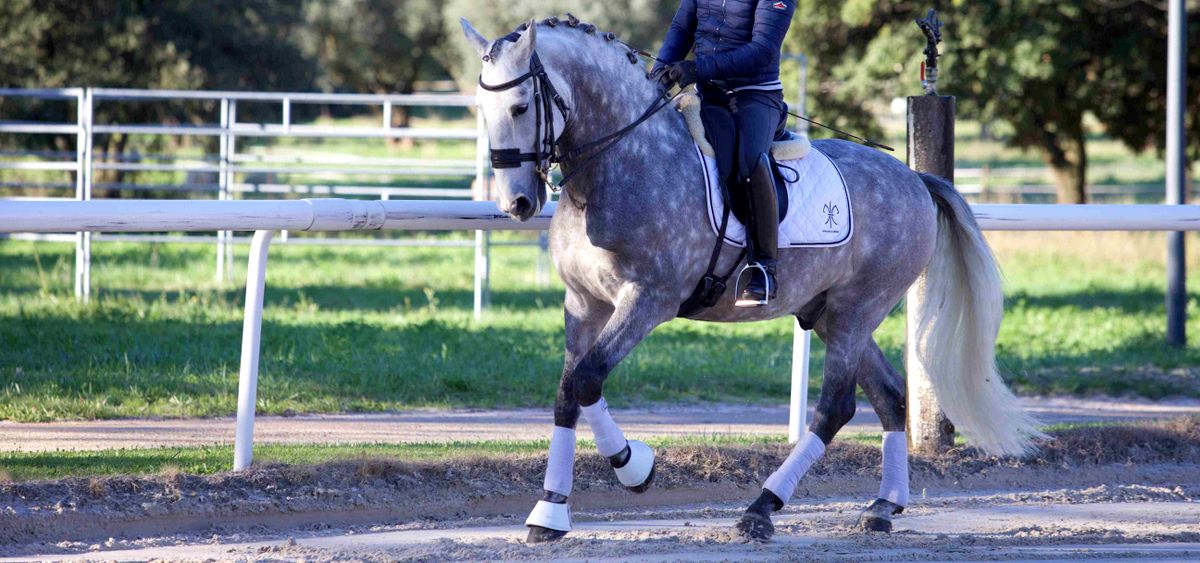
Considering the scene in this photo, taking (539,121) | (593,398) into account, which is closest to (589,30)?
(539,121)

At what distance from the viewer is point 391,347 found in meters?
11.5

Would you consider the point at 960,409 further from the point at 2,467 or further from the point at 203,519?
the point at 2,467

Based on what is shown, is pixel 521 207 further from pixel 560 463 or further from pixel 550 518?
pixel 550 518

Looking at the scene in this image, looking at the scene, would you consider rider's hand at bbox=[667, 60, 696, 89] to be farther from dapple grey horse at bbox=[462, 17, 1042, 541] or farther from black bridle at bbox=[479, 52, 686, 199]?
black bridle at bbox=[479, 52, 686, 199]

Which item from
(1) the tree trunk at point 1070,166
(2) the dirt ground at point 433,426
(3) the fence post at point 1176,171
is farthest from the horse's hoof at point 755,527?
(1) the tree trunk at point 1070,166

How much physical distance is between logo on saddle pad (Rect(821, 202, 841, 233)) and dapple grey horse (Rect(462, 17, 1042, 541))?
0.12 m

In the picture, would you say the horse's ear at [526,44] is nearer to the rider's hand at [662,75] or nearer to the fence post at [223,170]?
the rider's hand at [662,75]

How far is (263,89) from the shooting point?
28281 mm

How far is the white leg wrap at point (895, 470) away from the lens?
6172 millimetres

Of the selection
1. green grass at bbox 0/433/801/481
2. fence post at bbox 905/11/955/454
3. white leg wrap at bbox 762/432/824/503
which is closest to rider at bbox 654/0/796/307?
white leg wrap at bbox 762/432/824/503

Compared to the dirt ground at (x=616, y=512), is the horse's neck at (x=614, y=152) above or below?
above

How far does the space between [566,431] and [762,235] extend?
1196 millimetres

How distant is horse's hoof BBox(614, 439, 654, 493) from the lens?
5578mm

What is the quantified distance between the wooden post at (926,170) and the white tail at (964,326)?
0.44 metres
